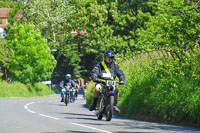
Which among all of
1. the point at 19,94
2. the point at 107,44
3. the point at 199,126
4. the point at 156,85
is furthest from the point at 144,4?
the point at 199,126

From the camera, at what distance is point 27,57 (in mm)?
51719

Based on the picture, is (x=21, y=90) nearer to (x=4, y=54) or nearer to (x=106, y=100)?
(x=4, y=54)

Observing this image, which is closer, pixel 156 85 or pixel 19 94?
pixel 156 85

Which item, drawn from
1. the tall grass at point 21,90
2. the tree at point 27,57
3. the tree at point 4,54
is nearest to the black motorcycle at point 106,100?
the tall grass at point 21,90

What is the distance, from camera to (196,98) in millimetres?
12086

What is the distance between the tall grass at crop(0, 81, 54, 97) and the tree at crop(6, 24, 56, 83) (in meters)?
1.06

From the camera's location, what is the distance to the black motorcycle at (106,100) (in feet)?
41.3

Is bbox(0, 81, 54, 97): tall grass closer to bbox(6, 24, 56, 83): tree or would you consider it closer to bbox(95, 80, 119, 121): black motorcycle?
bbox(6, 24, 56, 83): tree

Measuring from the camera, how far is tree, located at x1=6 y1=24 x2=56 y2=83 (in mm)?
50969

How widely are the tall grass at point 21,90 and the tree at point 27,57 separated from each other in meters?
1.06

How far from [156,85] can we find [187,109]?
305cm

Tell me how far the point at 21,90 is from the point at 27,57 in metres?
5.06

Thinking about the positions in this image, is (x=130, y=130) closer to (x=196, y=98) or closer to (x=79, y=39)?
(x=196, y=98)

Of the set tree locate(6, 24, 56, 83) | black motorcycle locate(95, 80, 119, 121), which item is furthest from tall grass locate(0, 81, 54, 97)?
black motorcycle locate(95, 80, 119, 121)
